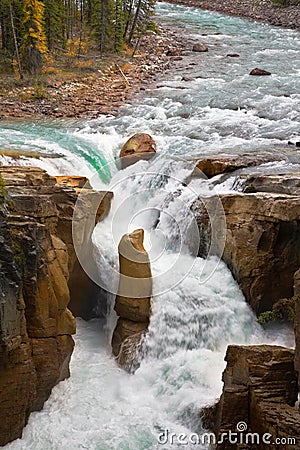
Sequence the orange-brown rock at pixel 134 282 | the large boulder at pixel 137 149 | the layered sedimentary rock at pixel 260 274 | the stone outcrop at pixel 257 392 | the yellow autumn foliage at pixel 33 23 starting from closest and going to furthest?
the stone outcrop at pixel 257 392 → the layered sedimentary rock at pixel 260 274 → the orange-brown rock at pixel 134 282 → the large boulder at pixel 137 149 → the yellow autumn foliage at pixel 33 23

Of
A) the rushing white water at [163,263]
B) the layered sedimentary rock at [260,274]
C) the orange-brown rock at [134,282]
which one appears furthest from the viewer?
the orange-brown rock at [134,282]

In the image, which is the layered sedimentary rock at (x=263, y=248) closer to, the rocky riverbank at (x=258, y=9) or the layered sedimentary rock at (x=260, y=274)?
the layered sedimentary rock at (x=260, y=274)

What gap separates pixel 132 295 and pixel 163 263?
1.60m

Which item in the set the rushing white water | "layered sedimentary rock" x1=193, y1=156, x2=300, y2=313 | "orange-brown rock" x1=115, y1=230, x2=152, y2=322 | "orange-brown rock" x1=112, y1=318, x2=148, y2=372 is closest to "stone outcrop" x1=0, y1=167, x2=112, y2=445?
the rushing white water

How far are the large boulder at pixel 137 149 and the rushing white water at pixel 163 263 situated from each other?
482 mm

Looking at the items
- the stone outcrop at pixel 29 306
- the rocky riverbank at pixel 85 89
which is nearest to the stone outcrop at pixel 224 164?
the stone outcrop at pixel 29 306

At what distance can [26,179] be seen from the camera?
39.6 ft

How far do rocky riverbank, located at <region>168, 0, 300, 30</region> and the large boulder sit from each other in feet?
114

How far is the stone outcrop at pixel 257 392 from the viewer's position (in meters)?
8.36

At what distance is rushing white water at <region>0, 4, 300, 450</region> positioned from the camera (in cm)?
1018

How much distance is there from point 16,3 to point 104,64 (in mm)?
6326

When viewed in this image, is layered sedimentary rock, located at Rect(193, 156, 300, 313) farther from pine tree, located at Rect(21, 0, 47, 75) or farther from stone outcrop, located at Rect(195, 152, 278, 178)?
pine tree, located at Rect(21, 0, 47, 75)

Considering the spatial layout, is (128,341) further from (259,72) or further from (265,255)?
(259,72)

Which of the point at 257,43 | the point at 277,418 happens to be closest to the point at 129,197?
the point at 277,418
